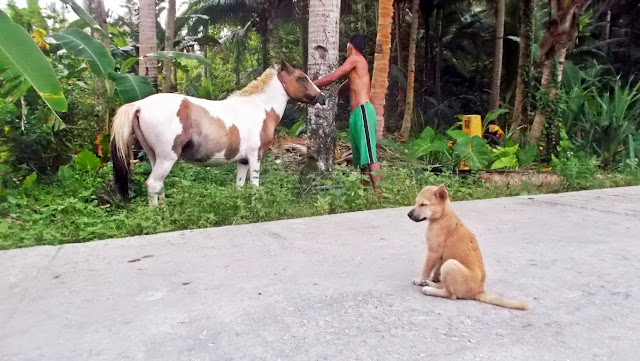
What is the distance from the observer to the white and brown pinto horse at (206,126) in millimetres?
5320

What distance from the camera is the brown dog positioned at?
2.92m

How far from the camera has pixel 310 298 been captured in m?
3.00

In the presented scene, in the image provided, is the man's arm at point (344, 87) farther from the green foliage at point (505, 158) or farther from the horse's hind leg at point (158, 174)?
the green foliage at point (505, 158)

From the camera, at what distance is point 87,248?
4.03 metres

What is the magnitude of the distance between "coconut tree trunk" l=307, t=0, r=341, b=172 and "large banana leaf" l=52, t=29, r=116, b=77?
2715 millimetres

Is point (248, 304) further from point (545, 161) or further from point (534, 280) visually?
point (545, 161)

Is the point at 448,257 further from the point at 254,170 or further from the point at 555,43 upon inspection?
the point at 555,43

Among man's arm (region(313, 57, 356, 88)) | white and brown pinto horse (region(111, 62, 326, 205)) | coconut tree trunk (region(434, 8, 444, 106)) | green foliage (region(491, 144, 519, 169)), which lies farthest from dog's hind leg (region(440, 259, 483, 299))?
coconut tree trunk (region(434, 8, 444, 106))

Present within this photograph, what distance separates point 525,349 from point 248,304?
1452 millimetres

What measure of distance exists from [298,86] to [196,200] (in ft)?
5.95

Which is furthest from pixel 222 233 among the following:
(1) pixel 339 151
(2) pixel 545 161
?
(2) pixel 545 161

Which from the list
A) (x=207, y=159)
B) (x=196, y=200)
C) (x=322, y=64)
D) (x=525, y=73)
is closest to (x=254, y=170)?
(x=207, y=159)

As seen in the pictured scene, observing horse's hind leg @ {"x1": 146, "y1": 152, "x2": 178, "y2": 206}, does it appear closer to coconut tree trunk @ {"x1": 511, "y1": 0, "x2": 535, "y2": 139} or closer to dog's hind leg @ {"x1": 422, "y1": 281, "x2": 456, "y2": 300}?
dog's hind leg @ {"x1": 422, "y1": 281, "x2": 456, "y2": 300}

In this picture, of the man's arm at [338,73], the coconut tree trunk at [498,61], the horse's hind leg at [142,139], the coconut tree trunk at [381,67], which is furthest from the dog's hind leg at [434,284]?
the coconut tree trunk at [498,61]
